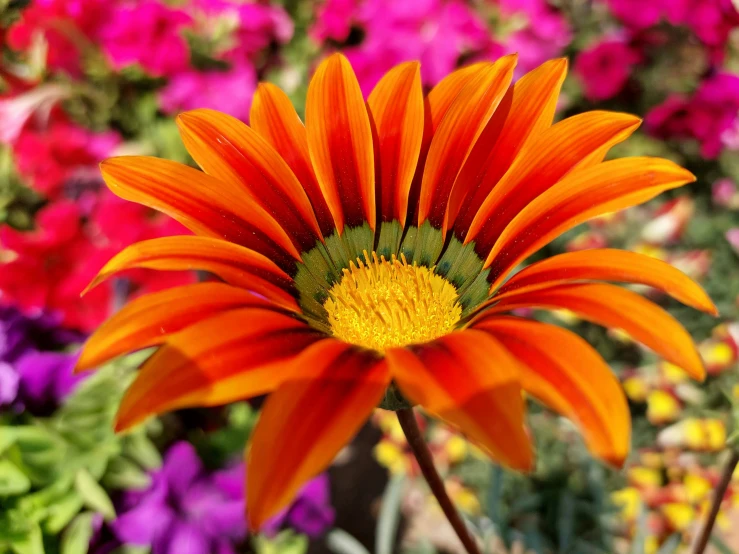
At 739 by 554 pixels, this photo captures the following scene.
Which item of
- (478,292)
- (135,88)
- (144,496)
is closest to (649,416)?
(478,292)

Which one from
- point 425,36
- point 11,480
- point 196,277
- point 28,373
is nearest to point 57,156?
point 196,277

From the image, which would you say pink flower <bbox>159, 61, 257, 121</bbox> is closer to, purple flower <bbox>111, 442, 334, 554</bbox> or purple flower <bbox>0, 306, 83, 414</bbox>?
purple flower <bbox>0, 306, 83, 414</bbox>

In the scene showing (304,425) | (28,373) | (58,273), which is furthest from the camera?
(58,273)

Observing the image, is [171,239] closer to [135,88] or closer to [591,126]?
[591,126]

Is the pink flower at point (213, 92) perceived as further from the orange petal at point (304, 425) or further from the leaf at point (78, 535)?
the orange petal at point (304, 425)

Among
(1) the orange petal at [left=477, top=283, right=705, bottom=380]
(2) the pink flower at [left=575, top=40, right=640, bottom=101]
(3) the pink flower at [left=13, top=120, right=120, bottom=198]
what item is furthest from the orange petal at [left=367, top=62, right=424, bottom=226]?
(2) the pink flower at [left=575, top=40, right=640, bottom=101]

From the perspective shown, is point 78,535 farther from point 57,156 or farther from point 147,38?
point 147,38

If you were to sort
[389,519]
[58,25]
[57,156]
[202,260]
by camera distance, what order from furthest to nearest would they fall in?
[58,25] → [57,156] → [389,519] → [202,260]
